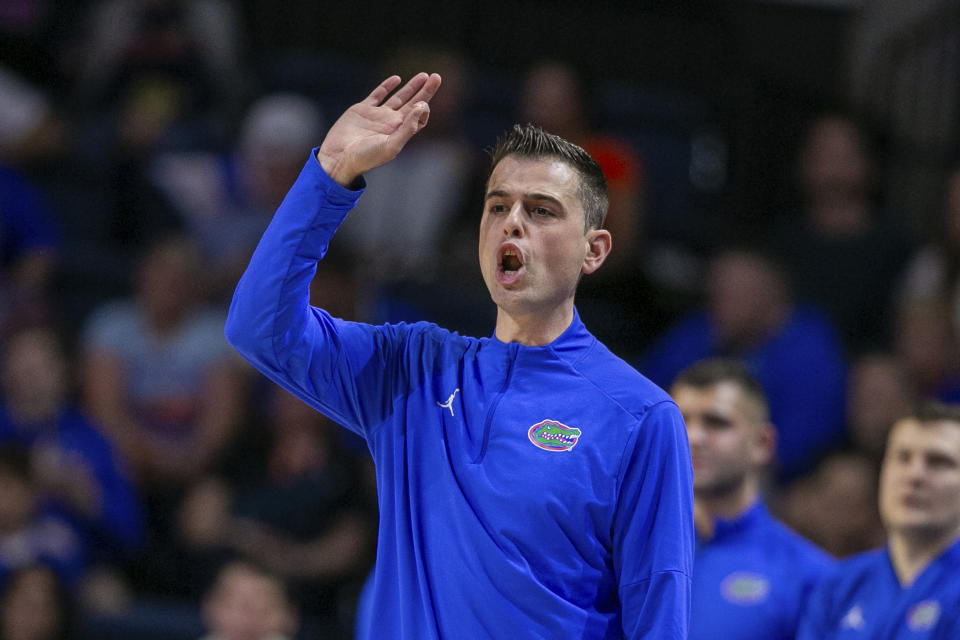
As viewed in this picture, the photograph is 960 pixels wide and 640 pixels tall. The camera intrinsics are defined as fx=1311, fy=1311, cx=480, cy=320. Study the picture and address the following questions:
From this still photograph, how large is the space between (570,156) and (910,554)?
2.26 m

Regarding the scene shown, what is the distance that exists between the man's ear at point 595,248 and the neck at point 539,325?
10cm

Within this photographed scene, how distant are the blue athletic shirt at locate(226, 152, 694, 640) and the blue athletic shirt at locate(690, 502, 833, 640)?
197cm

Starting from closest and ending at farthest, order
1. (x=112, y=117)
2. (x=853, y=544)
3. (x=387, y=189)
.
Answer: (x=853, y=544)
(x=387, y=189)
(x=112, y=117)

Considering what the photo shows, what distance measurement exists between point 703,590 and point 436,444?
2205 millimetres

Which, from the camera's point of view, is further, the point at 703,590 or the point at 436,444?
the point at 703,590

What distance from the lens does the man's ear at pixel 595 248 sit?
281 cm

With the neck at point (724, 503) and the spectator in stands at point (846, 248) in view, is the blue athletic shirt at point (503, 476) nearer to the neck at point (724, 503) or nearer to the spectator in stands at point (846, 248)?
the neck at point (724, 503)

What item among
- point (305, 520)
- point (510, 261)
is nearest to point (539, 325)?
point (510, 261)

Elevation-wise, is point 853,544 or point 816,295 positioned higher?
point 816,295

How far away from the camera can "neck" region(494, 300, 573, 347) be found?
9.11 feet

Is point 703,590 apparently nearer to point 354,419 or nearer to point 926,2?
point 354,419

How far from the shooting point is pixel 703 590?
4598 millimetres

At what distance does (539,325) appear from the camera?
109 inches

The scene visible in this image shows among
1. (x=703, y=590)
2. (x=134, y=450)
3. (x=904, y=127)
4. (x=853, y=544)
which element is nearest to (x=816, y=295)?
(x=853, y=544)
